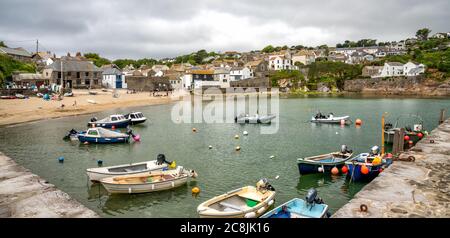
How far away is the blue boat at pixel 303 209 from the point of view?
45.5ft

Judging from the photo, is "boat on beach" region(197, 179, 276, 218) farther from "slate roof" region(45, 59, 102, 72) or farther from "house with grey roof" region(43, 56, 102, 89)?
"slate roof" region(45, 59, 102, 72)

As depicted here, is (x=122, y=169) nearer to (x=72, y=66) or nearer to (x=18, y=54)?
(x=72, y=66)

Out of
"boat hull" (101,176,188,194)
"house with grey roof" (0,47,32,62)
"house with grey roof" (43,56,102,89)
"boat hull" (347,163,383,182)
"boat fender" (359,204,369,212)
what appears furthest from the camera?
"house with grey roof" (0,47,32,62)

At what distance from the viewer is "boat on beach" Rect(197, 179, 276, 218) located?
1415cm

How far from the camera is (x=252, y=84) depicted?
368 ft

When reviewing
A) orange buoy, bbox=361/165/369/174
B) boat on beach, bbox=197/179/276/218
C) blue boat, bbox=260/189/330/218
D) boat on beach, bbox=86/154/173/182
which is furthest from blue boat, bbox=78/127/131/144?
blue boat, bbox=260/189/330/218

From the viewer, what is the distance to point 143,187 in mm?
18438

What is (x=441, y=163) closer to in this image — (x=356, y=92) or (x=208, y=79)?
(x=208, y=79)

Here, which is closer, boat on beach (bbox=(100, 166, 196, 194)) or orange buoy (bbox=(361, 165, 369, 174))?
boat on beach (bbox=(100, 166, 196, 194))

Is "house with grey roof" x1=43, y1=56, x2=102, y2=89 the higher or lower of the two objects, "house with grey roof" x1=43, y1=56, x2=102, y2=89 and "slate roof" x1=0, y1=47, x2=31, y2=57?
the lower

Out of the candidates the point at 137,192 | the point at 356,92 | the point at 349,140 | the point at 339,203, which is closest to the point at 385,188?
the point at 339,203

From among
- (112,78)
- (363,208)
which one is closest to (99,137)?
(363,208)

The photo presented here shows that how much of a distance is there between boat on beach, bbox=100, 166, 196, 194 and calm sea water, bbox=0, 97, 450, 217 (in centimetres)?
37
